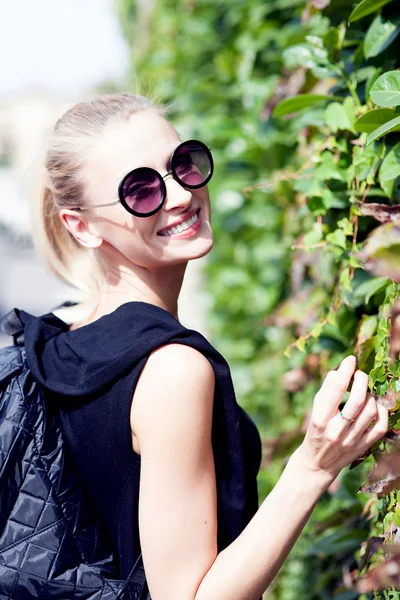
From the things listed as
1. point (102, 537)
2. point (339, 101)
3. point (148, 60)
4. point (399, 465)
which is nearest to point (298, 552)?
point (102, 537)

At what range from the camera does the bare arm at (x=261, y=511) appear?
1256 mm

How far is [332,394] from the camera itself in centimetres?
125

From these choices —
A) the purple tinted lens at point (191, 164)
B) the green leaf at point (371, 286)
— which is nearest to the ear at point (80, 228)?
the purple tinted lens at point (191, 164)

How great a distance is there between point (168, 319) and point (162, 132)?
0.43m

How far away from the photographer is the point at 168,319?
153 cm

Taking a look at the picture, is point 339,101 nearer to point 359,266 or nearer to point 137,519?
point 359,266

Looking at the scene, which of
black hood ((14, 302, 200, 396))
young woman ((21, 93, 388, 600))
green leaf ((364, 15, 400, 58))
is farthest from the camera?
green leaf ((364, 15, 400, 58))

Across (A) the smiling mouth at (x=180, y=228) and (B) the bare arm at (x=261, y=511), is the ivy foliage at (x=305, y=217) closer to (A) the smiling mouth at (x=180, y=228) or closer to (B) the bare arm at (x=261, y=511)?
(B) the bare arm at (x=261, y=511)

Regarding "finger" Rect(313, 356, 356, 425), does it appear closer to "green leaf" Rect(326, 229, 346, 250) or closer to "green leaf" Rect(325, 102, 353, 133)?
"green leaf" Rect(326, 229, 346, 250)

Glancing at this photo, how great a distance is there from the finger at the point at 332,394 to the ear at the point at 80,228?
696mm

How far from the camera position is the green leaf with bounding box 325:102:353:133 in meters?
1.83

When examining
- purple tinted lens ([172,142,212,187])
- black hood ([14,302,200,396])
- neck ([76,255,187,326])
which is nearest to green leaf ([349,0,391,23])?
purple tinted lens ([172,142,212,187])

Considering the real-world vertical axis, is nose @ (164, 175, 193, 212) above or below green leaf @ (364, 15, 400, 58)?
below

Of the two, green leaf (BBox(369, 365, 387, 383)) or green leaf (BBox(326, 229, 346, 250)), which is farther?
green leaf (BBox(326, 229, 346, 250))
